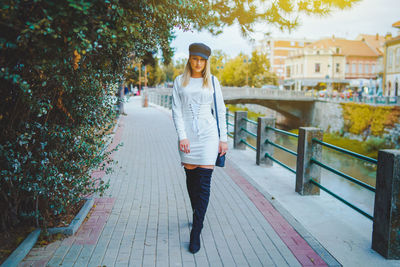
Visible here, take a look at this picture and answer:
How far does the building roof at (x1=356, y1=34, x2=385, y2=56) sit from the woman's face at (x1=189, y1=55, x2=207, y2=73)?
7986cm

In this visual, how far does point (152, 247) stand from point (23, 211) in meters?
1.37

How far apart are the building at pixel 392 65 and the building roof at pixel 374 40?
104ft

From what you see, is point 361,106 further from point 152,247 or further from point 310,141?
point 152,247

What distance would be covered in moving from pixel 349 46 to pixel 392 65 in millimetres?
30817

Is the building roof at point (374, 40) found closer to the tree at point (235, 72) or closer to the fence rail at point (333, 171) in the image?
the tree at point (235, 72)

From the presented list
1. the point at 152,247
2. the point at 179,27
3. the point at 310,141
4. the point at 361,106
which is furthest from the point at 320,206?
the point at 361,106

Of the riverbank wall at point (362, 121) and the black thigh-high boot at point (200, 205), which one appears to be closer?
the black thigh-high boot at point (200, 205)

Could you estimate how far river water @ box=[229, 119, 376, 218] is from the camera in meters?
10.5

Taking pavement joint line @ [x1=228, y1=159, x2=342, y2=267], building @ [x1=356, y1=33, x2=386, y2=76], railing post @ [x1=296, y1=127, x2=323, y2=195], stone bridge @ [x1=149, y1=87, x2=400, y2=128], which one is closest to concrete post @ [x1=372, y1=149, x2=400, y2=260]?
pavement joint line @ [x1=228, y1=159, x2=342, y2=267]

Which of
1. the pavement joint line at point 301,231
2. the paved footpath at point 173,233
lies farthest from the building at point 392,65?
the paved footpath at point 173,233

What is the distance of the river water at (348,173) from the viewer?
1052cm

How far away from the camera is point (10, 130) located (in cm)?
321

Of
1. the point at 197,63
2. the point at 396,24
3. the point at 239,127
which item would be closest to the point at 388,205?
the point at 197,63

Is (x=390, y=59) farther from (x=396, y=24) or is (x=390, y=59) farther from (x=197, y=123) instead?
(x=197, y=123)
